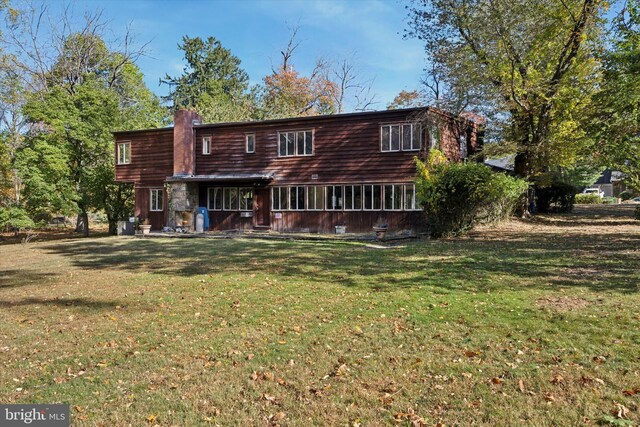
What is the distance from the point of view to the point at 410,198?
2173cm

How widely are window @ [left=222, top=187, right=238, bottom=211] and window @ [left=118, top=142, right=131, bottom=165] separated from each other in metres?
7.45

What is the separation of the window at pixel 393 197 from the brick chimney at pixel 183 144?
12.1m

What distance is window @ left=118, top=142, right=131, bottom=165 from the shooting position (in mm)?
28570

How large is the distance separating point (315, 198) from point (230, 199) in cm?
559

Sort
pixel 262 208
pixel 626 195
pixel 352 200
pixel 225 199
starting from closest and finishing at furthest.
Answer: pixel 352 200, pixel 262 208, pixel 225 199, pixel 626 195

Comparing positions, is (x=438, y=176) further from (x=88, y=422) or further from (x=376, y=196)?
(x=88, y=422)

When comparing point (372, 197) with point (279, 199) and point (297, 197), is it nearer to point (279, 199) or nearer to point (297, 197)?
point (297, 197)

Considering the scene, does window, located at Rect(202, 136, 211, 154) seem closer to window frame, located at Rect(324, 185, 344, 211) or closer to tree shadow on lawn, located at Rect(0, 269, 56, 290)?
window frame, located at Rect(324, 185, 344, 211)

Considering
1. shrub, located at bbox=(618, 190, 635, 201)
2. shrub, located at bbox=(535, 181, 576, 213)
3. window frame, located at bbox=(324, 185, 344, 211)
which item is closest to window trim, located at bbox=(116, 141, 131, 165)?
window frame, located at bbox=(324, 185, 344, 211)

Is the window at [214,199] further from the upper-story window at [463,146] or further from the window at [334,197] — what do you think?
the upper-story window at [463,146]

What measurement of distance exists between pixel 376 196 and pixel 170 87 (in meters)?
46.0

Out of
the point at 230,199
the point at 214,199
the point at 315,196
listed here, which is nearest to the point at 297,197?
the point at 315,196

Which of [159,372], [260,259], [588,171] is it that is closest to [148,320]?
[159,372]

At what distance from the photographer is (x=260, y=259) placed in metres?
13.4
